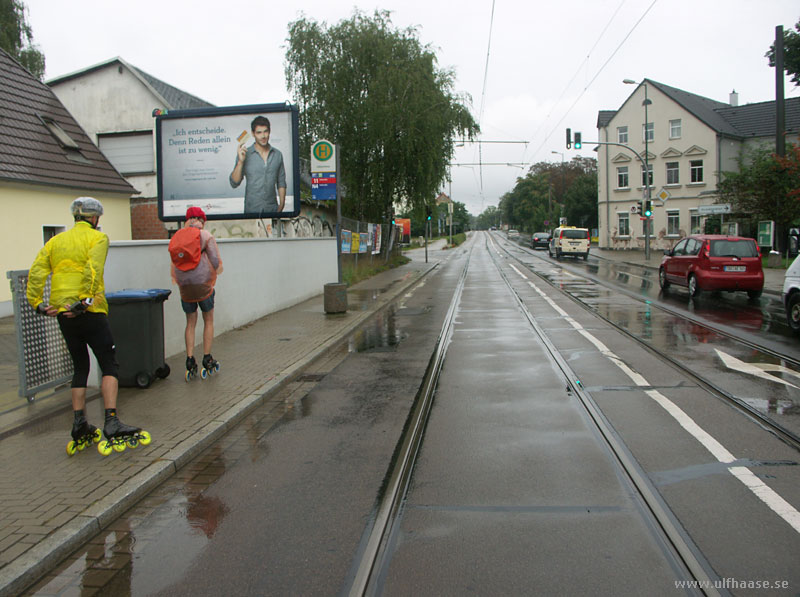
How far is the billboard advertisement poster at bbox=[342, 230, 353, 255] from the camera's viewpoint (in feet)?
72.4

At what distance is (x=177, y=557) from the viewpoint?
353 cm

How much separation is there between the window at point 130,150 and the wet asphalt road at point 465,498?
1917 cm

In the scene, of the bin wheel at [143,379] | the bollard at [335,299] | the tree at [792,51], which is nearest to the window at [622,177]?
the tree at [792,51]

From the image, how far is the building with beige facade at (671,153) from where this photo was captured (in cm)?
4719

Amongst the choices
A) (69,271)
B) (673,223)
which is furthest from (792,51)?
(69,271)

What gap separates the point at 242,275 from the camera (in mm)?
11930

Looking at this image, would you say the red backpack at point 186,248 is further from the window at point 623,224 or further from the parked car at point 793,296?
the window at point 623,224

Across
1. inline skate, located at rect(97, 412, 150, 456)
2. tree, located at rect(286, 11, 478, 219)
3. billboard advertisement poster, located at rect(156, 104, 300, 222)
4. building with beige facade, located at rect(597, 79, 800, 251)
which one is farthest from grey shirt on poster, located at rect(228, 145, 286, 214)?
building with beige facade, located at rect(597, 79, 800, 251)

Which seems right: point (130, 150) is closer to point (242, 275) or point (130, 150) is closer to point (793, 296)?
point (242, 275)

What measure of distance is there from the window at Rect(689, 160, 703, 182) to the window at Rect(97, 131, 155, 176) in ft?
128

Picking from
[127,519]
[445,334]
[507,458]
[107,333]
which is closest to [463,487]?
[507,458]

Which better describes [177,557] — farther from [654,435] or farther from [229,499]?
[654,435]

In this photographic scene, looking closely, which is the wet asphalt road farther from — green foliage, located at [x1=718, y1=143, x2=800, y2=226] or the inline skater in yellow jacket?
green foliage, located at [x1=718, y1=143, x2=800, y2=226]

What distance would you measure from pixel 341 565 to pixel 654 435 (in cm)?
319
